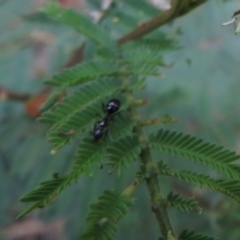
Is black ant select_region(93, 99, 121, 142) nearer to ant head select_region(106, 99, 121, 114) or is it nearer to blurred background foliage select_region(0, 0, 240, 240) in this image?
ant head select_region(106, 99, 121, 114)

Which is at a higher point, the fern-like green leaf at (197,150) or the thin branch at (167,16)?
the thin branch at (167,16)

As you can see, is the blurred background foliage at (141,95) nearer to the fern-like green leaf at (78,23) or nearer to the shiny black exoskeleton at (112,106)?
the fern-like green leaf at (78,23)

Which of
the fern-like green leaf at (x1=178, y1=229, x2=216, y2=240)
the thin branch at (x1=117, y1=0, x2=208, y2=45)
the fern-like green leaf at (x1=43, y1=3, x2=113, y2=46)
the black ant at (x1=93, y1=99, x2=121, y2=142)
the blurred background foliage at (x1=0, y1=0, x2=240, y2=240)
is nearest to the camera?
the fern-like green leaf at (x1=178, y1=229, x2=216, y2=240)

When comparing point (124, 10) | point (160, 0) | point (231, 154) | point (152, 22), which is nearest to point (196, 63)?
point (160, 0)

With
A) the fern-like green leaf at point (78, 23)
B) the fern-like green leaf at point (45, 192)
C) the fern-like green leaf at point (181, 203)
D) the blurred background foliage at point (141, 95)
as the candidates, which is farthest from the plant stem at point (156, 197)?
the blurred background foliage at point (141, 95)

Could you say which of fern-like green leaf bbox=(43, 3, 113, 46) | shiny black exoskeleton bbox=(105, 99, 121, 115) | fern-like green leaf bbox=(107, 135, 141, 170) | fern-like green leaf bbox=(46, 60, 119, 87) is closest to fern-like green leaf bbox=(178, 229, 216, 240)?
fern-like green leaf bbox=(107, 135, 141, 170)

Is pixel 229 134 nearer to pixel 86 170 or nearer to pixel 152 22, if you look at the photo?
pixel 152 22

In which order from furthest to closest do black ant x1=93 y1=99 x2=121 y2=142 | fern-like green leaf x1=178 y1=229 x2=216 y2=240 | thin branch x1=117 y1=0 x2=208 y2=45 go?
thin branch x1=117 y1=0 x2=208 y2=45, black ant x1=93 y1=99 x2=121 y2=142, fern-like green leaf x1=178 y1=229 x2=216 y2=240
